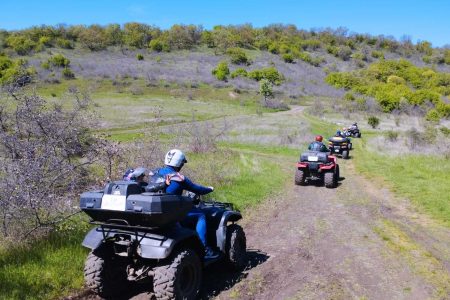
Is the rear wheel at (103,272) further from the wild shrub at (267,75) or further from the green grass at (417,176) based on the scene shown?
the wild shrub at (267,75)

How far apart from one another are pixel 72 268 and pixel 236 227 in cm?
254

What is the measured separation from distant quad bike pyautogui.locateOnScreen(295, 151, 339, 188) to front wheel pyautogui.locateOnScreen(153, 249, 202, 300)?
9.70 meters

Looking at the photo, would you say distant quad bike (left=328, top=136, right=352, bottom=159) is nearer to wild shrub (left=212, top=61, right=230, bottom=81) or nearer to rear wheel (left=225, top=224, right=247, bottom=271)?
rear wheel (left=225, top=224, right=247, bottom=271)

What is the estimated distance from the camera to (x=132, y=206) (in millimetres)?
5250

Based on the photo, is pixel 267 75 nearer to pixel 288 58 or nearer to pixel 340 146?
pixel 288 58

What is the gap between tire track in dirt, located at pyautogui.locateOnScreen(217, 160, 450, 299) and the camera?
6469 mm

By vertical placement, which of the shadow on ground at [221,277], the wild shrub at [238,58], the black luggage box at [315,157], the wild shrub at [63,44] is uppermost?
the wild shrub at [63,44]

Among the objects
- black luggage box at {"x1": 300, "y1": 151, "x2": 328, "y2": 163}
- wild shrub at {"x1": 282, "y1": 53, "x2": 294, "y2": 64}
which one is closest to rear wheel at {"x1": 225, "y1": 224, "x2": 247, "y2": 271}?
black luggage box at {"x1": 300, "y1": 151, "x2": 328, "y2": 163}

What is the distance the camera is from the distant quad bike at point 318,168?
1505 cm

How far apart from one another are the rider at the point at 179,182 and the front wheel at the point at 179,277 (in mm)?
552

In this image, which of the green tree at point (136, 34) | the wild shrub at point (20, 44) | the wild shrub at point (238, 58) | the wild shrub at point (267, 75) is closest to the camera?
the wild shrub at point (20, 44)

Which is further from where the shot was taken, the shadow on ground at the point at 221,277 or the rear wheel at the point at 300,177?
the rear wheel at the point at 300,177

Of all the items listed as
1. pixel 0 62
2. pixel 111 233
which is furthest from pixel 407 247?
pixel 0 62

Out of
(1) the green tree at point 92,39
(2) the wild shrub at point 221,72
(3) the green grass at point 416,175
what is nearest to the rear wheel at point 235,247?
(3) the green grass at point 416,175
